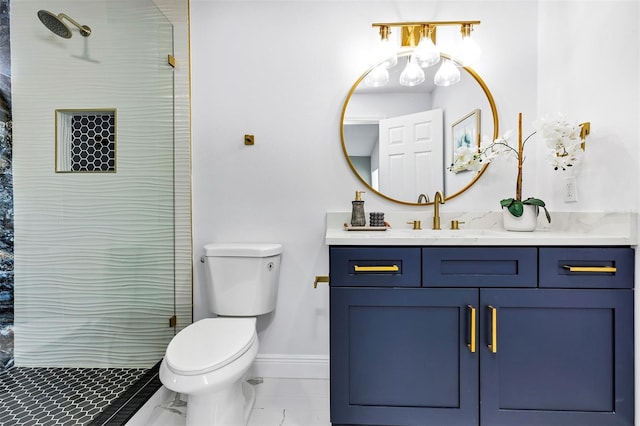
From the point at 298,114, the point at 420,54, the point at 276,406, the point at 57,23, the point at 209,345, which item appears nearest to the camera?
the point at 209,345

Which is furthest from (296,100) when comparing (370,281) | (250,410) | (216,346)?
(250,410)

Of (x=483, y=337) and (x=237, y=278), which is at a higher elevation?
(x=237, y=278)

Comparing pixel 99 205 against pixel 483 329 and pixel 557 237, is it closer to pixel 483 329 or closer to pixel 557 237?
pixel 483 329

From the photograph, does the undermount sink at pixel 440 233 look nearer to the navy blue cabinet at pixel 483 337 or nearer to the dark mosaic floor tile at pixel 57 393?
the navy blue cabinet at pixel 483 337

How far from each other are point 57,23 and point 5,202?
783 millimetres

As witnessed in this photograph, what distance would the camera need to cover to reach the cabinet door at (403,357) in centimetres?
130

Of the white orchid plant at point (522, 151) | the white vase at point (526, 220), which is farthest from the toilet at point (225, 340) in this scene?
the white vase at point (526, 220)

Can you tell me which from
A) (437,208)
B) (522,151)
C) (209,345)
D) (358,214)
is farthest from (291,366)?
(522,151)

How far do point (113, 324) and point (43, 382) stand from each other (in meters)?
0.32

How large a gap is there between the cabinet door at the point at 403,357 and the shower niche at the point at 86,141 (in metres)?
1.26

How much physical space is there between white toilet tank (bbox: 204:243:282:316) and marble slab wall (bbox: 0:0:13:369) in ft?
2.59

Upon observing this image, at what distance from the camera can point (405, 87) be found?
1.86 metres

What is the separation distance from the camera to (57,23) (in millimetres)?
1441

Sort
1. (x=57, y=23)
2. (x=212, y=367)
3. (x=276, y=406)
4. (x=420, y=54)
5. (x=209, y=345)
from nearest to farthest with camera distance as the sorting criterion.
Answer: (x=212, y=367)
(x=209, y=345)
(x=57, y=23)
(x=276, y=406)
(x=420, y=54)
